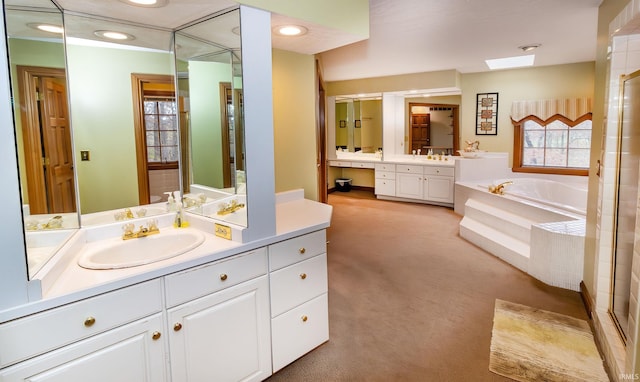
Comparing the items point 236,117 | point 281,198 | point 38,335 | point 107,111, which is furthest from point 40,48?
point 281,198

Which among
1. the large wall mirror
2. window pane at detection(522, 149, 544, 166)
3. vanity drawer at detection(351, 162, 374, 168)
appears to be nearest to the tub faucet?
window pane at detection(522, 149, 544, 166)

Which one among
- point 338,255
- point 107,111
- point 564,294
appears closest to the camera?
point 107,111

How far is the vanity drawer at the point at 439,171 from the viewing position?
6293 mm

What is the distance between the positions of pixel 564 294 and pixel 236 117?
2927 mm

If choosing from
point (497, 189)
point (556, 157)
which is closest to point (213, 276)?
point (497, 189)

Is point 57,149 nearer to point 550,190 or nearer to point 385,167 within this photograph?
point 385,167

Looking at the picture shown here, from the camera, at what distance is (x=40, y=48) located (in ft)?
5.48

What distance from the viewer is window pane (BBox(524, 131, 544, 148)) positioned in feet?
19.7

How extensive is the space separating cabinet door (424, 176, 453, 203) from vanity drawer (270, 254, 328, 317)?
4608 mm

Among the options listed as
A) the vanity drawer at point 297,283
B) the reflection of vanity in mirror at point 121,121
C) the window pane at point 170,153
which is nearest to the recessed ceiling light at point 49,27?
the reflection of vanity in mirror at point 121,121

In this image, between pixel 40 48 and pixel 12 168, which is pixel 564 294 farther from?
pixel 40 48

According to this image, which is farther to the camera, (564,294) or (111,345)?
(564,294)

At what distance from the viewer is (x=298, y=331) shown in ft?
7.07

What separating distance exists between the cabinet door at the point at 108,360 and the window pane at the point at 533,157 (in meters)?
6.22
